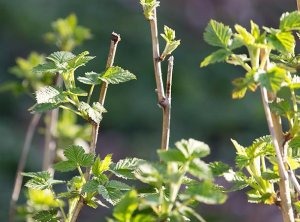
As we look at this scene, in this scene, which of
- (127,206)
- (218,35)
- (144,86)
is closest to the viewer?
(127,206)

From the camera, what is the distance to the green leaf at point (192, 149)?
1.79 feet

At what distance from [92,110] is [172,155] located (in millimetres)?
188

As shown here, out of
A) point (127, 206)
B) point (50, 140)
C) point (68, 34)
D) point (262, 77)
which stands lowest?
point (127, 206)

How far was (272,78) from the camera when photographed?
573mm

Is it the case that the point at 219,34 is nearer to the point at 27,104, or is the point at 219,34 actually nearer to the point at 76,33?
the point at 76,33

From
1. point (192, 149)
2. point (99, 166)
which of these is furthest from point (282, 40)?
point (99, 166)

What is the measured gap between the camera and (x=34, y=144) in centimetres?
333

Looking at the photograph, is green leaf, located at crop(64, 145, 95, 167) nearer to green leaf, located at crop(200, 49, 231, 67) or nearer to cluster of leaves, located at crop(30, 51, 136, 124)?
cluster of leaves, located at crop(30, 51, 136, 124)

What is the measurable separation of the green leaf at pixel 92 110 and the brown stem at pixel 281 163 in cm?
18

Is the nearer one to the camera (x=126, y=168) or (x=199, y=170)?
(x=199, y=170)

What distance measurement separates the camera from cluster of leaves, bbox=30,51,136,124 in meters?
0.69

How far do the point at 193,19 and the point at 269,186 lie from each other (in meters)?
3.45

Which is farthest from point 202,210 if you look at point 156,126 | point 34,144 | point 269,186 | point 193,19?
point 269,186

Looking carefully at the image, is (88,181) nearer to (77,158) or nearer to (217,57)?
(77,158)
